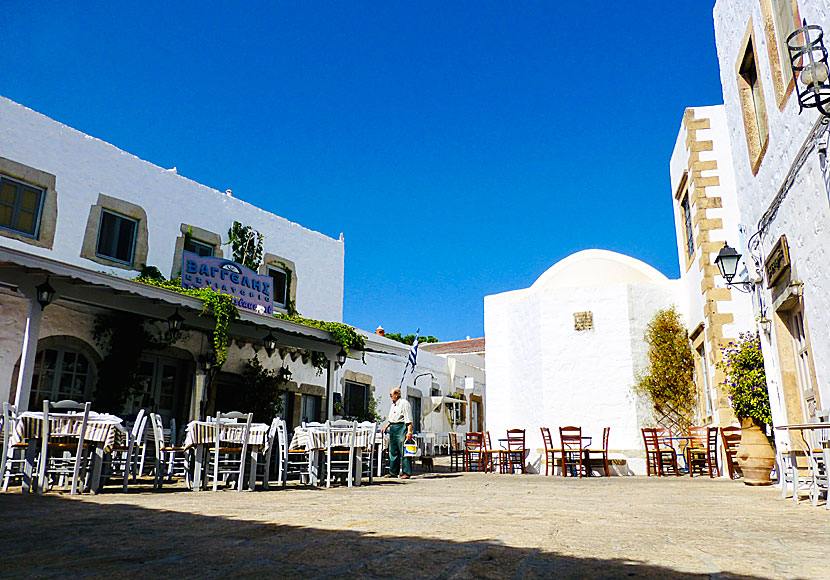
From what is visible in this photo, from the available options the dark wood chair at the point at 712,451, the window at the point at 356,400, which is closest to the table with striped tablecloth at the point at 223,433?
the dark wood chair at the point at 712,451

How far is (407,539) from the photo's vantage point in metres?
3.03

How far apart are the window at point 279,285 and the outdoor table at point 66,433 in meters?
7.77

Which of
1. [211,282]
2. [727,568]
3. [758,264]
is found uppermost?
[211,282]

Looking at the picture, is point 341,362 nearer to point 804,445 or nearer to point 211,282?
point 211,282

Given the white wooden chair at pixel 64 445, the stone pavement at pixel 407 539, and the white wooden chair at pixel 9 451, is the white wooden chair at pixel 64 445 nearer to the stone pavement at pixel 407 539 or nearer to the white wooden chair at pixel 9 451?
the white wooden chair at pixel 9 451

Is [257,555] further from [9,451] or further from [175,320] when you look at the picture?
[175,320]

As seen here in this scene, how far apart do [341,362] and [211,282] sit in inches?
109

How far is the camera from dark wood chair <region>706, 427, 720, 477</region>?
9.81 m

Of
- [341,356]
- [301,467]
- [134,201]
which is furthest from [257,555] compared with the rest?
[134,201]

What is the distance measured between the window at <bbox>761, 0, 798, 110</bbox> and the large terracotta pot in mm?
3768

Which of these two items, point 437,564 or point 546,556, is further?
point 546,556

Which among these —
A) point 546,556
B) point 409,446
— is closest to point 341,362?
point 409,446

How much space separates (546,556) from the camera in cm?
259

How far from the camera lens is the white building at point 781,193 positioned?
211 inches
